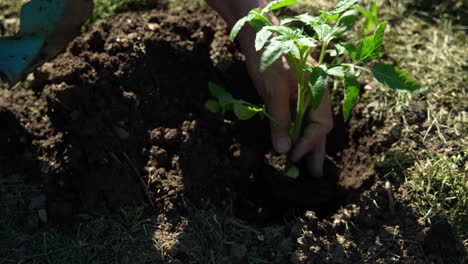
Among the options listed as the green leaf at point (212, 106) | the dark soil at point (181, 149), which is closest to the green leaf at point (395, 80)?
the dark soil at point (181, 149)

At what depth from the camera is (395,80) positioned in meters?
1.82

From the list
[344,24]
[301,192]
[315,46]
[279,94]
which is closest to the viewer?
[315,46]

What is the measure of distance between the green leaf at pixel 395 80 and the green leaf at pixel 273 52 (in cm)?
41

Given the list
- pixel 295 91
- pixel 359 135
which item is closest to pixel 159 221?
pixel 295 91

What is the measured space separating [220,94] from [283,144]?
14.5 inches

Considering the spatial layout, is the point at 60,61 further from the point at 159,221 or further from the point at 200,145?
the point at 159,221

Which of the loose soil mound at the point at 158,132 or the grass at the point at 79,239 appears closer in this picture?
the grass at the point at 79,239

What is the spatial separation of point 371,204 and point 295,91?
0.62 m

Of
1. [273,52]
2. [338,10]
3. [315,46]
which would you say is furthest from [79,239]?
[338,10]

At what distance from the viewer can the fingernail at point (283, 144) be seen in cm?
220

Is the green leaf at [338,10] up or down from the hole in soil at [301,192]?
up

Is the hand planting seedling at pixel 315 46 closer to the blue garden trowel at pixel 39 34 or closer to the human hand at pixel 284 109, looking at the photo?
the human hand at pixel 284 109

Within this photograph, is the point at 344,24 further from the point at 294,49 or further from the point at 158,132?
the point at 158,132

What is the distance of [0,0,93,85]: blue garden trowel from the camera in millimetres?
2055
